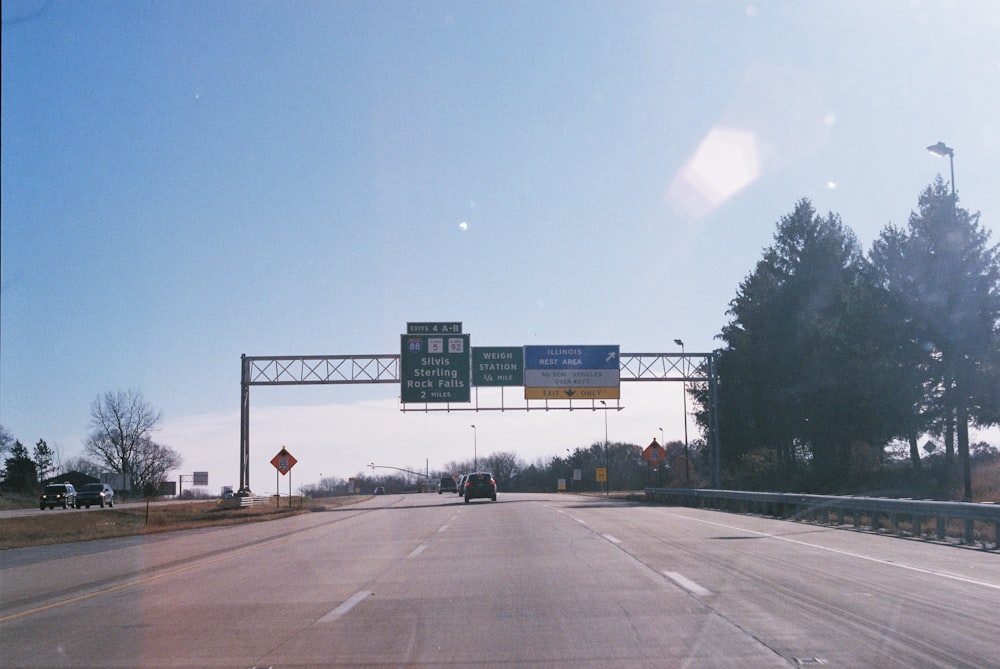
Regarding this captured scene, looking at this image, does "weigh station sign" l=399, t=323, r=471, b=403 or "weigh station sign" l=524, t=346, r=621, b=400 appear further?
"weigh station sign" l=524, t=346, r=621, b=400

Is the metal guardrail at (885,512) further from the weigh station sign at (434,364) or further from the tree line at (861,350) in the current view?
the weigh station sign at (434,364)

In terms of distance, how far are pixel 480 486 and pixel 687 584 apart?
139ft

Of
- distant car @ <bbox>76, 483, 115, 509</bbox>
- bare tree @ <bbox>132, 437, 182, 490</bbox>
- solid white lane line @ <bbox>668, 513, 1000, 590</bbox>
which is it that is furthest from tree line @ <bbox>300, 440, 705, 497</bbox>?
solid white lane line @ <bbox>668, 513, 1000, 590</bbox>

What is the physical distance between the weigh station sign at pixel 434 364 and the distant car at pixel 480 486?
20.8 ft

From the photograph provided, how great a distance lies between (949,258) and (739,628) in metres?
39.7

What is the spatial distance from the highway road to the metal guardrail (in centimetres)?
122

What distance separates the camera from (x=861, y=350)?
48.1 m

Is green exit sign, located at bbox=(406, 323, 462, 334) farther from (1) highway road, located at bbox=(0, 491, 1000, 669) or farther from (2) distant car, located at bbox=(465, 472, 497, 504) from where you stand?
(1) highway road, located at bbox=(0, 491, 1000, 669)

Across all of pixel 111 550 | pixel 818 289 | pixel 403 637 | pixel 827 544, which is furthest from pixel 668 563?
pixel 818 289

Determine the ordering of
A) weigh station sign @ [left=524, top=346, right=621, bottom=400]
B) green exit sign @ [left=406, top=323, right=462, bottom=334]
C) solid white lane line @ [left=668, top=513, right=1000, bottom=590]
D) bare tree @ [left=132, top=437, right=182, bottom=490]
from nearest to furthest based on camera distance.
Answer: solid white lane line @ [left=668, top=513, right=1000, bottom=590], green exit sign @ [left=406, top=323, right=462, bottom=334], weigh station sign @ [left=524, top=346, right=621, bottom=400], bare tree @ [left=132, top=437, right=182, bottom=490]

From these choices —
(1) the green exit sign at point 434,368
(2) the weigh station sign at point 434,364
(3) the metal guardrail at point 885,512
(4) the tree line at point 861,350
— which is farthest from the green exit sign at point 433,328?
(4) the tree line at point 861,350

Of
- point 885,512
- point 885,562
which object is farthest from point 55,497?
point 885,562

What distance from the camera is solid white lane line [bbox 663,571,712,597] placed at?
12680 millimetres

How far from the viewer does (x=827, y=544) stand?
20.6m
